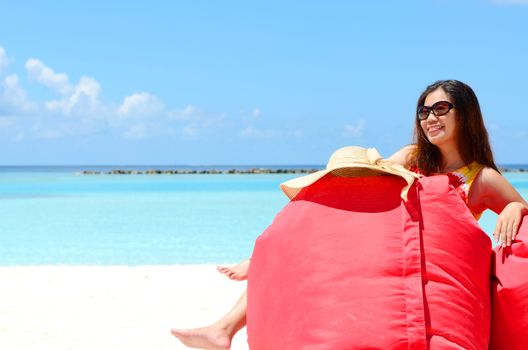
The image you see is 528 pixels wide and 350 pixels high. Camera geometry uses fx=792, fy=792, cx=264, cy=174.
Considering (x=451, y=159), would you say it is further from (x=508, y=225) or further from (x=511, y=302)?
(x=511, y=302)

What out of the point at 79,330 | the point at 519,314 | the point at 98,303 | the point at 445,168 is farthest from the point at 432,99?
the point at 98,303

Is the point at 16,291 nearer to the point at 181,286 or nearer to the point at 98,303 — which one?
the point at 98,303

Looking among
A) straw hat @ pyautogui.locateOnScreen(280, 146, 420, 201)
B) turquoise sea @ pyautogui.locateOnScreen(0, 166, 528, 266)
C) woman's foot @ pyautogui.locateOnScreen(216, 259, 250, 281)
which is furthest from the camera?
turquoise sea @ pyautogui.locateOnScreen(0, 166, 528, 266)

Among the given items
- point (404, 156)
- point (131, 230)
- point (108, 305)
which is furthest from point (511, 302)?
point (131, 230)

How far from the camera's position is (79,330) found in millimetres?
5082

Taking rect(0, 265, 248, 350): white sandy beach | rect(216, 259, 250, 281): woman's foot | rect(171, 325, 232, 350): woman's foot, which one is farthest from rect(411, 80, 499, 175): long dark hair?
rect(0, 265, 248, 350): white sandy beach

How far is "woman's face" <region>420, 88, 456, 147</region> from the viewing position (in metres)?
3.19

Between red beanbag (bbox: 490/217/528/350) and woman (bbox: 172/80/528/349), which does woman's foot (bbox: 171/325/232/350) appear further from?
red beanbag (bbox: 490/217/528/350)

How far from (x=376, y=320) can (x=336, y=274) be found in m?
0.21

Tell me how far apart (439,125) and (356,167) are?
44cm

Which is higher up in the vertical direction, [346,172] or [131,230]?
[346,172]

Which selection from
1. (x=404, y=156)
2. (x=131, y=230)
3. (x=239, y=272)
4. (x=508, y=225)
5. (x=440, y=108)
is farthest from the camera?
(x=131, y=230)

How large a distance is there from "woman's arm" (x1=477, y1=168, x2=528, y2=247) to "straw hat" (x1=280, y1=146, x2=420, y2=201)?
37cm

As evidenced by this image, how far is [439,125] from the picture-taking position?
10.5 ft
